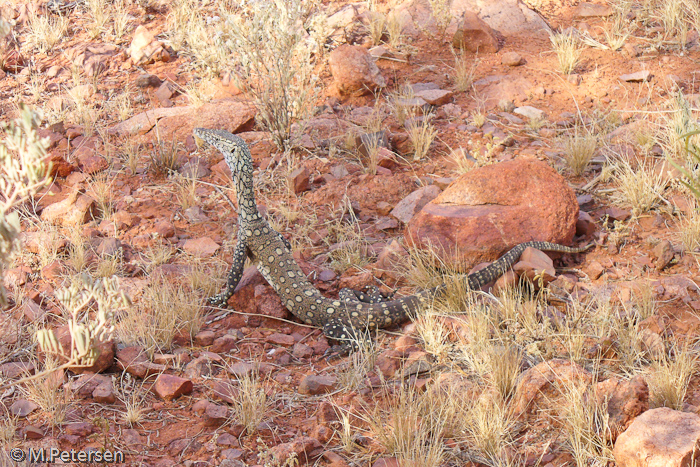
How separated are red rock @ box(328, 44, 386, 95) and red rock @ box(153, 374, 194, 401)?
17.1ft

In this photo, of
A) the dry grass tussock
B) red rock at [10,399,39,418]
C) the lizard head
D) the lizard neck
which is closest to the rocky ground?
red rock at [10,399,39,418]

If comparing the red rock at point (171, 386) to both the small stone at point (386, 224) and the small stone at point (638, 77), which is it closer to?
the small stone at point (386, 224)

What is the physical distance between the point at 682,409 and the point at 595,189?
3.05m

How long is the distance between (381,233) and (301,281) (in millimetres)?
1235

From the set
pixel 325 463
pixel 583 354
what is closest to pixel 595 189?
pixel 583 354

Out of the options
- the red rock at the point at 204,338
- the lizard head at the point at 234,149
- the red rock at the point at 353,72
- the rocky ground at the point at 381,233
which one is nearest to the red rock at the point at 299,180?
the rocky ground at the point at 381,233

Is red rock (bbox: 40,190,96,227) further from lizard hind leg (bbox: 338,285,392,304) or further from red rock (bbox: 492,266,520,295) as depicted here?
red rock (bbox: 492,266,520,295)

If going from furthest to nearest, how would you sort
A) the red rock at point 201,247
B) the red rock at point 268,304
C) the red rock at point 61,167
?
the red rock at point 61,167 < the red rock at point 201,247 < the red rock at point 268,304

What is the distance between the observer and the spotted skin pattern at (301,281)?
4.89 meters

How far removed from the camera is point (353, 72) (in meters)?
8.29

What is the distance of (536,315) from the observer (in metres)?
4.61

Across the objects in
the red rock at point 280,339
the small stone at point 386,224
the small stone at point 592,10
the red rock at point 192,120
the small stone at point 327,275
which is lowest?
the small stone at point 327,275

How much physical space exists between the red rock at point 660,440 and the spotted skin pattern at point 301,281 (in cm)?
185

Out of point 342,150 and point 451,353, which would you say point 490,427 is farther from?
point 342,150
